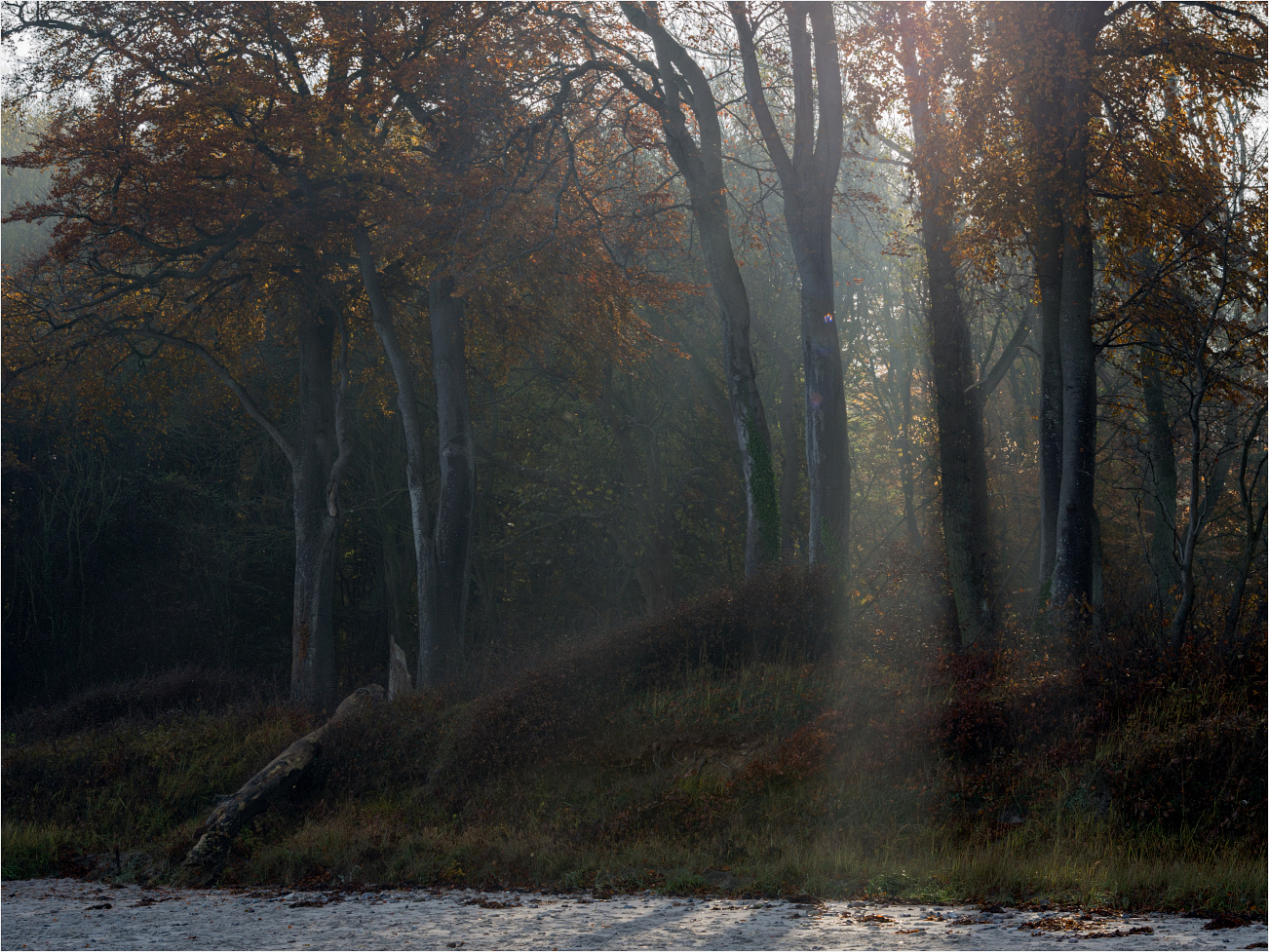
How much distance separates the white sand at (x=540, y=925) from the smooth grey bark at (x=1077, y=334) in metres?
5.53

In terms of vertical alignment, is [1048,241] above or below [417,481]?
above

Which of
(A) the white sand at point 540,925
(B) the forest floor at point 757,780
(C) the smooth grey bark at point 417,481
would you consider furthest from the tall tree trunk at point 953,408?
(C) the smooth grey bark at point 417,481

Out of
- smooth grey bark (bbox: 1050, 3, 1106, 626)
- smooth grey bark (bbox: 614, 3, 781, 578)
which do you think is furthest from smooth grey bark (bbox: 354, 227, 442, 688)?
smooth grey bark (bbox: 1050, 3, 1106, 626)

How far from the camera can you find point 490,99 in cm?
1570

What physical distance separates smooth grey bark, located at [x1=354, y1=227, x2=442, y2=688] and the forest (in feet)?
0.39

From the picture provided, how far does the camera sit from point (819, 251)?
15555 mm

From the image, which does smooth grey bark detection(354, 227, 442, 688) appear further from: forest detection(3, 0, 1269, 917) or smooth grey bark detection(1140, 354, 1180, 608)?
smooth grey bark detection(1140, 354, 1180, 608)

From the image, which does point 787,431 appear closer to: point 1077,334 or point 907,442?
point 907,442

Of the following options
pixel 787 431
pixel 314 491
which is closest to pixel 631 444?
pixel 787 431

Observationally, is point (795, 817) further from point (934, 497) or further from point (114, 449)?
point (114, 449)

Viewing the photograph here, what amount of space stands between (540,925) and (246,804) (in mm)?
5062

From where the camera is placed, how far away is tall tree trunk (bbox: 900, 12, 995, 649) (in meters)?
13.5

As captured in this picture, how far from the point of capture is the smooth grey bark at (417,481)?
17344 mm

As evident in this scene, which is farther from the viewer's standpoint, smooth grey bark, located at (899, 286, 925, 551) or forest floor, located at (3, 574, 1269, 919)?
smooth grey bark, located at (899, 286, 925, 551)
